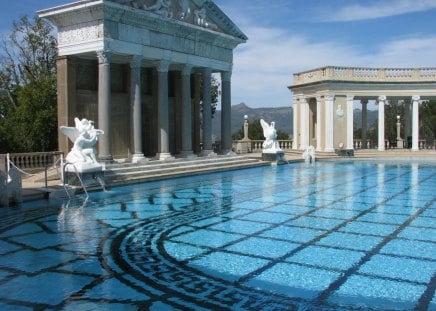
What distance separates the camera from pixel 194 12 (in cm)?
2061

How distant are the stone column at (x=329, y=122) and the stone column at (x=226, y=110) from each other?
8.78 meters

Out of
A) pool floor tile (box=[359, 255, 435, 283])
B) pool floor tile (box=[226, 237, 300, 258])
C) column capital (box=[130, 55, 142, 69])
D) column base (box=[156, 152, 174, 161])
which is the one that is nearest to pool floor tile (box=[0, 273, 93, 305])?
pool floor tile (box=[226, 237, 300, 258])

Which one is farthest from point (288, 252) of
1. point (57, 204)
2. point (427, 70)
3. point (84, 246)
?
point (427, 70)

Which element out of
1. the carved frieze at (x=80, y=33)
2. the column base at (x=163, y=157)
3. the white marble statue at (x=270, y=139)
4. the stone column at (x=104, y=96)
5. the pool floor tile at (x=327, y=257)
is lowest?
the pool floor tile at (x=327, y=257)

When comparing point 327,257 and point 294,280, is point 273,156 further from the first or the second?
point 294,280

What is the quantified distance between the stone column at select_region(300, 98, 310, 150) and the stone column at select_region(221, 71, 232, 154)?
32.1 ft

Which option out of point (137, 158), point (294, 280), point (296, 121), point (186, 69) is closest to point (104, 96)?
point (137, 158)

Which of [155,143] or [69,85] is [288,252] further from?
[155,143]

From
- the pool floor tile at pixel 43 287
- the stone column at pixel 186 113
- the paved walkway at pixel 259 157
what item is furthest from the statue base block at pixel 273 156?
the pool floor tile at pixel 43 287

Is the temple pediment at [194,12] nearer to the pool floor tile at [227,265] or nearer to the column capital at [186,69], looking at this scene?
the column capital at [186,69]

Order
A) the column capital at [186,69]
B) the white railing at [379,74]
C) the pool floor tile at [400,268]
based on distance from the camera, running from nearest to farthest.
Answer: the pool floor tile at [400,268], the column capital at [186,69], the white railing at [379,74]

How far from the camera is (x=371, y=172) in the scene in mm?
20156

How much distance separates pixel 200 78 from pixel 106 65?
8795 millimetres

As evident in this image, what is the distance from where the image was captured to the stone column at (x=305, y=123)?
1254 inches
